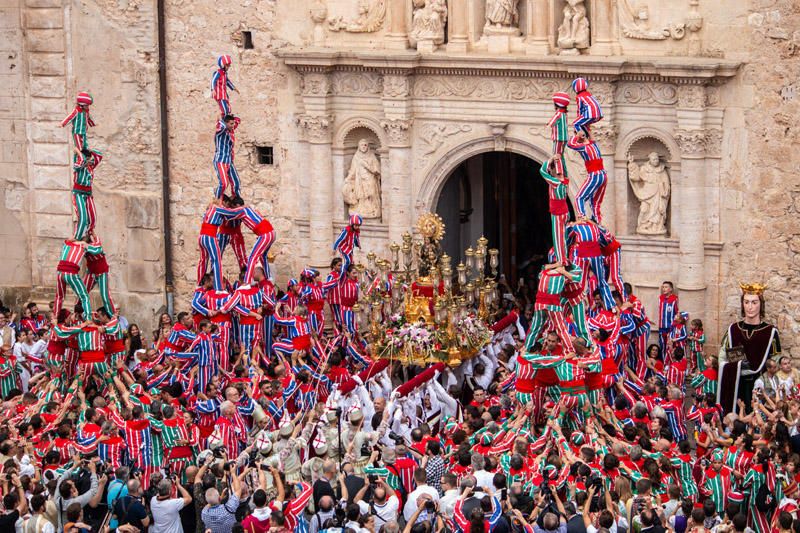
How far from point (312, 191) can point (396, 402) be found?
5921mm

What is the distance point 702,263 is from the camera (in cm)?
2458

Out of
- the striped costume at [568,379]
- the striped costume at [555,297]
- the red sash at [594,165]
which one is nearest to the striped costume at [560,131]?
the red sash at [594,165]

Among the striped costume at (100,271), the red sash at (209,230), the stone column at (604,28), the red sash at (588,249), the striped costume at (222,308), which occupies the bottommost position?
the striped costume at (222,308)

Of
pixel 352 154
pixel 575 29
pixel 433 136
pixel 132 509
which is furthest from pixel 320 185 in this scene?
pixel 132 509

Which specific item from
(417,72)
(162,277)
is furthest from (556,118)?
(162,277)

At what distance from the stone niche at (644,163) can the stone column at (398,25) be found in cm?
351

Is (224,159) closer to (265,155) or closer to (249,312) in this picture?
(249,312)

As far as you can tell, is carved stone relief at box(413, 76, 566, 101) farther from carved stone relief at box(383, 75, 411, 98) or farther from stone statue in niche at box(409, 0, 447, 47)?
stone statue in niche at box(409, 0, 447, 47)

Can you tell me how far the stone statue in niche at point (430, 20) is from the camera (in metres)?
25.7

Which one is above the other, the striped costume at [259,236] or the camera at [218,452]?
the striped costume at [259,236]

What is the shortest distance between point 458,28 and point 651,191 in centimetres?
343

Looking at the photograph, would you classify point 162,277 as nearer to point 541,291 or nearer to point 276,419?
point 276,419

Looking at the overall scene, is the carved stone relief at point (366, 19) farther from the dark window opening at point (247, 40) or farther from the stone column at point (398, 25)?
the dark window opening at point (247, 40)

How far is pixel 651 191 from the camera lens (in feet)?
81.3
